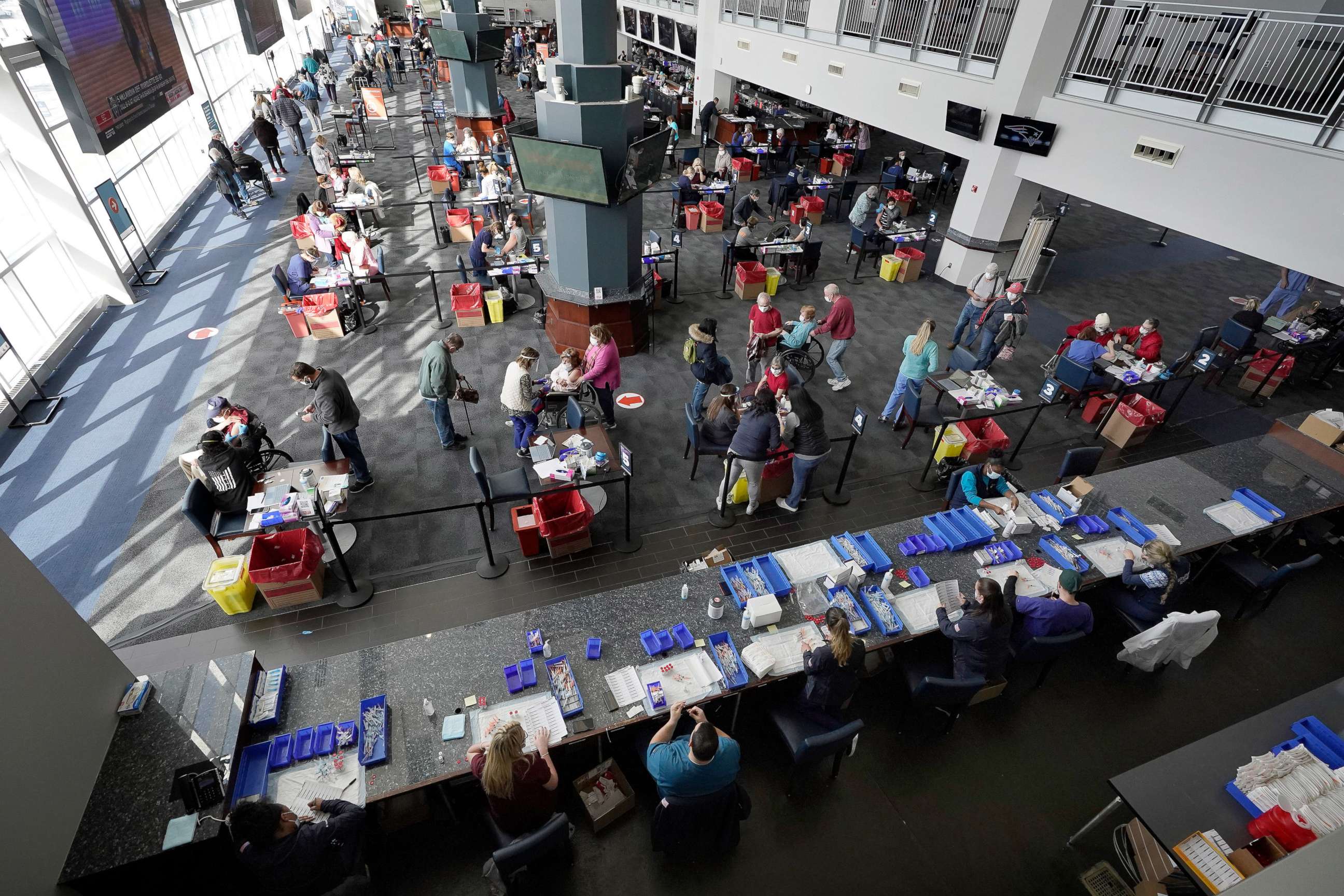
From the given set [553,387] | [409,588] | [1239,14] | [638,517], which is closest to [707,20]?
[1239,14]

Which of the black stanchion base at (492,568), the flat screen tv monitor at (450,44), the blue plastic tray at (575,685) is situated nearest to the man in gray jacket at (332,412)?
the black stanchion base at (492,568)

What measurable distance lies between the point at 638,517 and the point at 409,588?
8.85 ft

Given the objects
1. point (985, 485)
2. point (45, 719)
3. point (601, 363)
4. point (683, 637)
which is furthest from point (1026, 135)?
point (45, 719)

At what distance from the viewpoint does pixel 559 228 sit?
9.34 m

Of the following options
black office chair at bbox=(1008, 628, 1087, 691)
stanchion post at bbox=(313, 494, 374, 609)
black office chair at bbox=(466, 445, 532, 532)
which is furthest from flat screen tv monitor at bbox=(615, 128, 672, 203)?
black office chair at bbox=(1008, 628, 1087, 691)

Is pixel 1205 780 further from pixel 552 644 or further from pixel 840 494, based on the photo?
pixel 552 644

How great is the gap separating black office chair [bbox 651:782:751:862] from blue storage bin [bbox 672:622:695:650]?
3.54 feet

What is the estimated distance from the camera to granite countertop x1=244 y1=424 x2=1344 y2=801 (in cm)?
430

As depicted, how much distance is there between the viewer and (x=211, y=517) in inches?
246

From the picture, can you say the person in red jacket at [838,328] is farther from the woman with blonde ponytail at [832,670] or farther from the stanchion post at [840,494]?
the woman with blonde ponytail at [832,670]

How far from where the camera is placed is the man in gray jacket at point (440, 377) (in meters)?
7.32

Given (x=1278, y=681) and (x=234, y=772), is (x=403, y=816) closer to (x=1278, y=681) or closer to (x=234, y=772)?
(x=234, y=772)

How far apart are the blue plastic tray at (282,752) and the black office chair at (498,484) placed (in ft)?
8.58

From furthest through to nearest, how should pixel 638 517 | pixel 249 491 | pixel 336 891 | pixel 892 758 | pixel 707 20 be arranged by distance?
1. pixel 707 20
2. pixel 638 517
3. pixel 249 491
4. pixel 892 758
5. pixel 336 891
